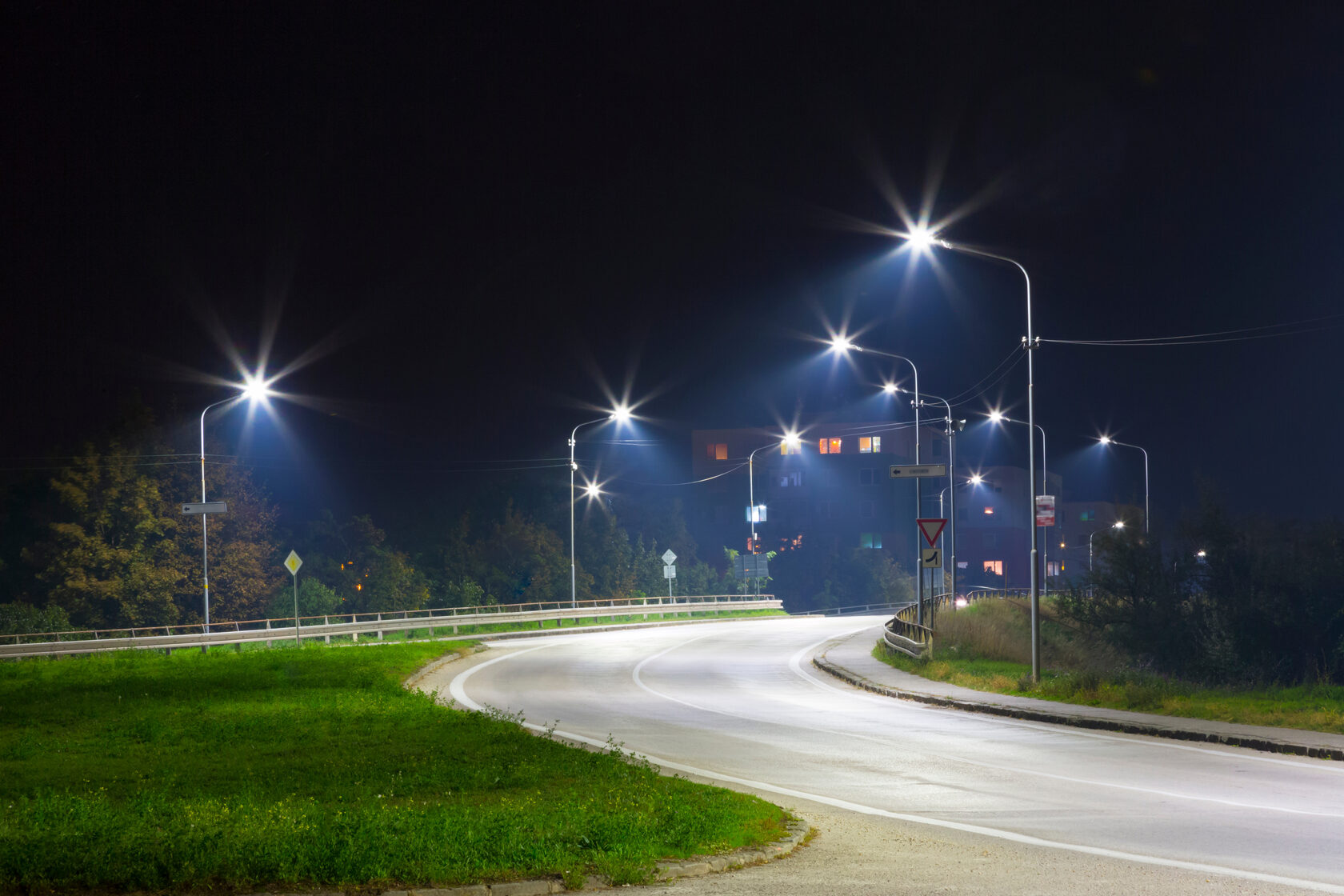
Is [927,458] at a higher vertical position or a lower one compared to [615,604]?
higher

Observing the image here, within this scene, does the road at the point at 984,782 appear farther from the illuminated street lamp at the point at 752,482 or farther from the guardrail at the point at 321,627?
the illuminated street lamp at the point at 752,482

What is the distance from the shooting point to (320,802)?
33.3 feet

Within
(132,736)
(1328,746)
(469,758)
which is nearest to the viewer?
(469,758)

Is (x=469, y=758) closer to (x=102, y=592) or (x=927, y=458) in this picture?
(x=102, y=592)

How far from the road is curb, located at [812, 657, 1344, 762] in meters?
0.30

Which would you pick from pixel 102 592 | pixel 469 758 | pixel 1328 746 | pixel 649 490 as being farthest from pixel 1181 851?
pixel 649 490

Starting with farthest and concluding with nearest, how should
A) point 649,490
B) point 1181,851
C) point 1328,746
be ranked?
point 649,490 < point 1328,746 < point 1181,851

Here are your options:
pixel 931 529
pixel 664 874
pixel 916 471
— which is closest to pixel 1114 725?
pixel 664 874

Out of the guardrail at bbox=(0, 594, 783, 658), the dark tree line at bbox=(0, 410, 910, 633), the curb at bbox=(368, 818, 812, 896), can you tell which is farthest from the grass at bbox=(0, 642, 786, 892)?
the dark tree line at bbox=(0, 410, 910, 633)

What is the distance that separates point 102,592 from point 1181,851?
51.7m

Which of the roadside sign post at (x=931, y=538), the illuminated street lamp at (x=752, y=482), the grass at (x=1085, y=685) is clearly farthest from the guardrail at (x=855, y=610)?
the roadside sign post at (x=931, y=538)

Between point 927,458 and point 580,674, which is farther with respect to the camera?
point 927,458

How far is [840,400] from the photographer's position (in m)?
101

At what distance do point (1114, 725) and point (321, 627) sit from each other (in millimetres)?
30714
